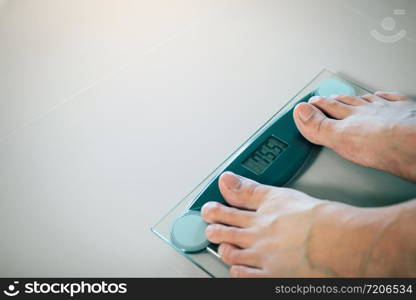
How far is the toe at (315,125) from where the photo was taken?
897 millimetres

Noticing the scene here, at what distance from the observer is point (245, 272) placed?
752 millimetres

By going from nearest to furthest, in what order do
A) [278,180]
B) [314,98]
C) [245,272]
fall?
[245,272] → [278,180] → [314,98]

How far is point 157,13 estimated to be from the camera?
3.87 feet

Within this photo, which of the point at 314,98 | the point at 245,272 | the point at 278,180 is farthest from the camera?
the point at 314,98

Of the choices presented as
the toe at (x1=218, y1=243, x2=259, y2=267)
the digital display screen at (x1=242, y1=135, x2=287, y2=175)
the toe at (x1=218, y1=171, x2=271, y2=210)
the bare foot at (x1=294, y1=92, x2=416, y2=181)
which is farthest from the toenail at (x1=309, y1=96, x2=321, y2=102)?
the toe at (x1=218, y1=243, x2=259, y2=267)

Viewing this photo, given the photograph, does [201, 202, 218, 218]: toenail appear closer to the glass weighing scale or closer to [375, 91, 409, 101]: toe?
the glass weighing scale

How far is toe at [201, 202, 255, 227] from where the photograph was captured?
81cm

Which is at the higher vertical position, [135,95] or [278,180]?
[135,95]

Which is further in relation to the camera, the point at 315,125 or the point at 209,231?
the point at 315,125

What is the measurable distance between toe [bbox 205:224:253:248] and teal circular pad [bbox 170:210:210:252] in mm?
13

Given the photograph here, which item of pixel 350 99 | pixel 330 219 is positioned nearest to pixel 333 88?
pixel 350 99

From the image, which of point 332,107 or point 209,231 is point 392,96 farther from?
point 209,231

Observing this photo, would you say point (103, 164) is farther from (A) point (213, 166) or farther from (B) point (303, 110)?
(B) point (303, 110)

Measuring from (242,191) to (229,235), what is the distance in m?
0.08
